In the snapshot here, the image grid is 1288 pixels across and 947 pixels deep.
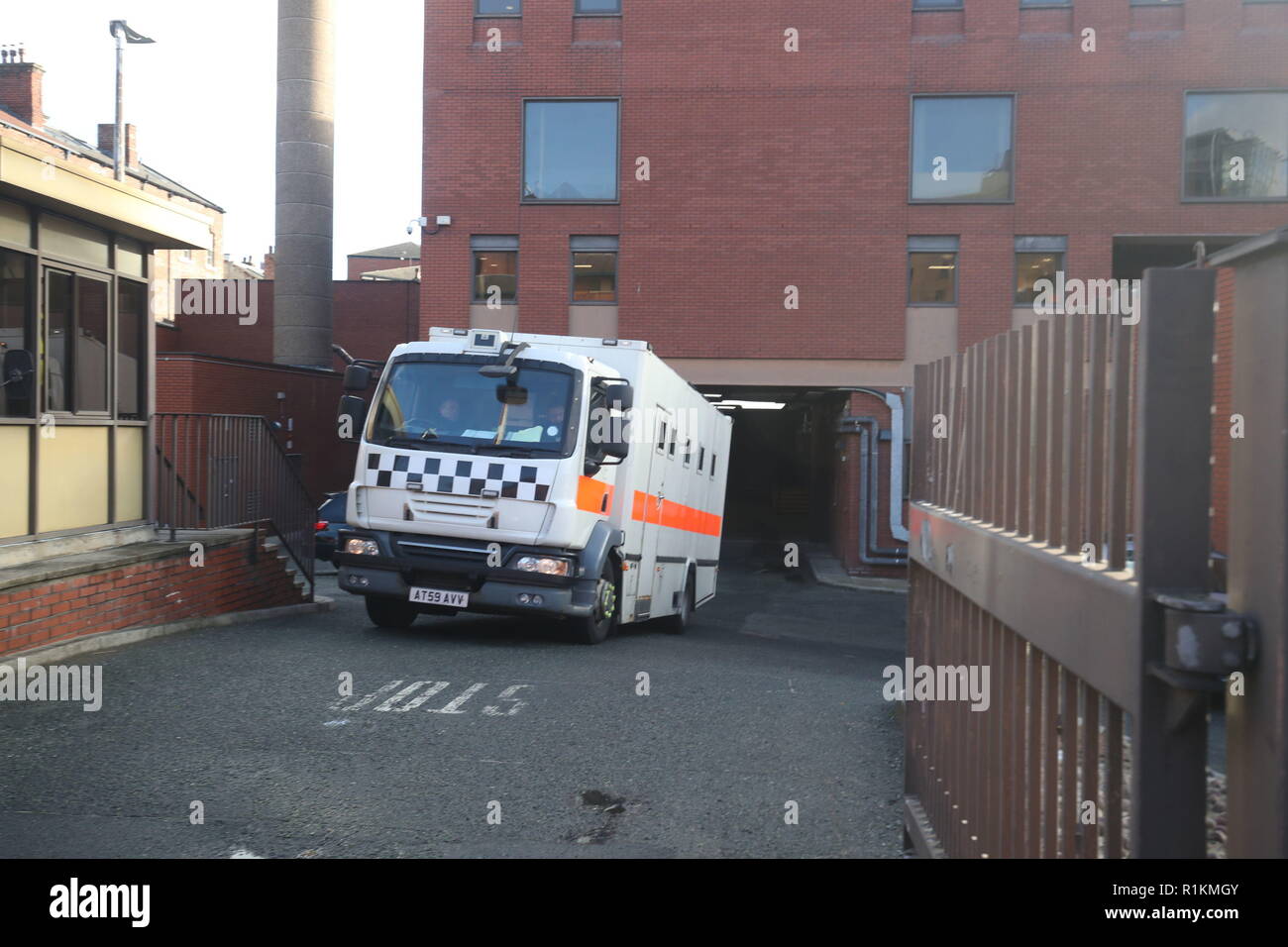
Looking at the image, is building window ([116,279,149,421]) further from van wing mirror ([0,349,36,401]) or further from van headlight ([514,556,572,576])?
van headlight ([514,556,572,576])

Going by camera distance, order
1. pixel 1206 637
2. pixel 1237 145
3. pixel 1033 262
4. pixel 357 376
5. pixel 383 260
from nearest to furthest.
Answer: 1. pixel 1206 637
2. pixel 357 376
3. pixel 1237 145
4. pixel 1033 262
5. pixel 383 260

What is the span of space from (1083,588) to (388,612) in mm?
9983

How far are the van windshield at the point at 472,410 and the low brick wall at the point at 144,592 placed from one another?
2.04 m

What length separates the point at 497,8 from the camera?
25.2 m

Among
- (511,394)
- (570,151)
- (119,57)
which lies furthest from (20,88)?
(511,394)

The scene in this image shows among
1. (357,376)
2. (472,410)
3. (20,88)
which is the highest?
(20,88)

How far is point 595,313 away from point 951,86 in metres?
8.57

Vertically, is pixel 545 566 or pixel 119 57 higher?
pixel 119 57

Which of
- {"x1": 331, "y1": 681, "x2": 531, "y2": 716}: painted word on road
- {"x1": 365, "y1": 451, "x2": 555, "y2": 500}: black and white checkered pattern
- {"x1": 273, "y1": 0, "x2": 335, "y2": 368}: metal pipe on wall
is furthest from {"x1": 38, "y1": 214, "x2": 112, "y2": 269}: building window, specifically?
{"x1": 273, "y1": 0, "x2": 335, "y2": 368}: metal pipe on wall

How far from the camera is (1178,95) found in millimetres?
23438

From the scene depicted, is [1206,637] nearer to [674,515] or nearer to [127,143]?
[674,515]
